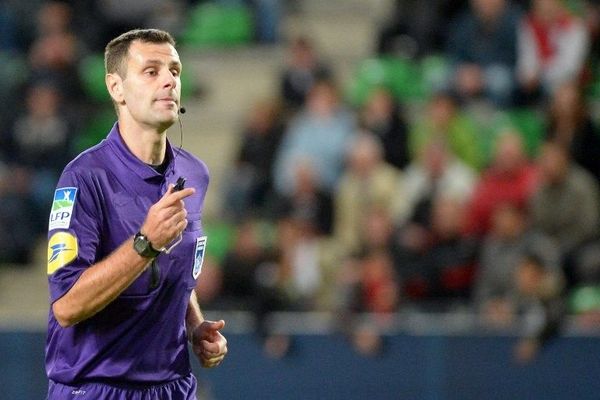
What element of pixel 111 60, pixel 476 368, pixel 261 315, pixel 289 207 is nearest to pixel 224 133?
pixel 289 207

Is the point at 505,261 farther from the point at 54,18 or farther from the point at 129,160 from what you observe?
the point at 54,18

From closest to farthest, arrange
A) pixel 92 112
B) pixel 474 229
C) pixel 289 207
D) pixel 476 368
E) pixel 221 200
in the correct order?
pixel 476 368, pixel 474 229, pixel 289 207, pixel 221 200, pixel 92 112

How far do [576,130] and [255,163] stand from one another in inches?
106

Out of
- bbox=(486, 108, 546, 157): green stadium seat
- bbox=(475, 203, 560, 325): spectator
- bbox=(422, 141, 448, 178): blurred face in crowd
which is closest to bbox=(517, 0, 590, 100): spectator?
bbox=(486, 108, 546, 157): green stadium seat

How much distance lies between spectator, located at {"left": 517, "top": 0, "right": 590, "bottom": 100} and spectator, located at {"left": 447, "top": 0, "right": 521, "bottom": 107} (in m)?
0.09

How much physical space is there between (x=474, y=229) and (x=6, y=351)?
3512mm

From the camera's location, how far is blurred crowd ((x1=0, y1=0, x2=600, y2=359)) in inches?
365

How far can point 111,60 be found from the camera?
4418mm

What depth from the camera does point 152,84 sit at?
14.1 feet

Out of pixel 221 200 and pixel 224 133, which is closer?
pixel 221 200

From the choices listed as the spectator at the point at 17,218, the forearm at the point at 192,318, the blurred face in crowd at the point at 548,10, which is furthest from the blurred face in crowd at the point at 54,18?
the forearm at the point at 192,318

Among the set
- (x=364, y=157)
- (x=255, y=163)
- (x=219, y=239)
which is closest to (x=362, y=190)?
(x=364, y=157)

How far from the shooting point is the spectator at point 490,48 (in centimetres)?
1080

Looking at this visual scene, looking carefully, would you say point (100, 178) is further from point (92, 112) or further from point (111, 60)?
point (92, 112)
